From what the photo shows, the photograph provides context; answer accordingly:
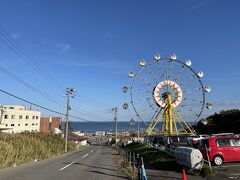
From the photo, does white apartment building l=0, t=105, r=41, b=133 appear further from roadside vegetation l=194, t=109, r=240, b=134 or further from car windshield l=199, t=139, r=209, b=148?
car windshield l=199, t=139, r=209, b=148

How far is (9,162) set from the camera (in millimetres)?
24750

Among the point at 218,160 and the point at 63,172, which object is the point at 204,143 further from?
the point at 63,172

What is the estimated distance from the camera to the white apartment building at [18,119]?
3713 inches

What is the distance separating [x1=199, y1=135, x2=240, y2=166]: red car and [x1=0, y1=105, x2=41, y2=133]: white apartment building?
3094 inches

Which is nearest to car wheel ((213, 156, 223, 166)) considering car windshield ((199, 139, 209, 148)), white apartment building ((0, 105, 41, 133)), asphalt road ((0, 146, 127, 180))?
car windshield ((199, 139, 209, 148))

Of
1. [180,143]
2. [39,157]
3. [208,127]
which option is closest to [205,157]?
[180,143]

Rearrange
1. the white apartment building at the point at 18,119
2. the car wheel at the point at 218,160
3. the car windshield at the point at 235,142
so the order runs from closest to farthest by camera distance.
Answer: the car wheel at the point at 218,160, the car windshield at the point at 235,142, the white apartment building at the point at 18,119

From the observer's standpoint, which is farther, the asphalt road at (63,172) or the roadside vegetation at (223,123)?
the roadside vegetation at (223,123)

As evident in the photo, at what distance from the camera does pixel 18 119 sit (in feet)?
332

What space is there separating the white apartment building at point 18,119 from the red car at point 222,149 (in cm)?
7859

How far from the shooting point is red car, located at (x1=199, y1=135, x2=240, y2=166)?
18609 mm

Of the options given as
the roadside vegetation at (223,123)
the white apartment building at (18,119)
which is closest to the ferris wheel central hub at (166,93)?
the roadside vegetation at (223,123)

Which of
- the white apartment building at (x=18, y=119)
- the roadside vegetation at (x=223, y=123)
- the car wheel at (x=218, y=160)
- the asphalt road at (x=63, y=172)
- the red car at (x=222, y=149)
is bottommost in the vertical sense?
the asphalt road at (x=63, y=172)

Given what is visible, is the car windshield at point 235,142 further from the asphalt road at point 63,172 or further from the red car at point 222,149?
the asphalt road at point 63,172
